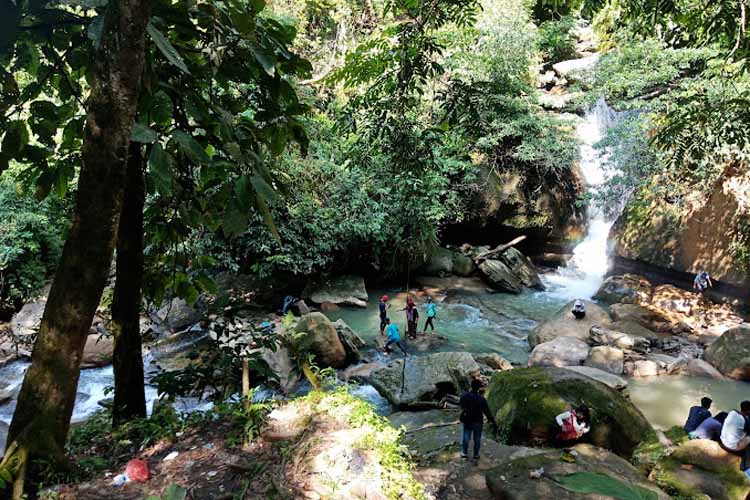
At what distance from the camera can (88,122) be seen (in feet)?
7.48

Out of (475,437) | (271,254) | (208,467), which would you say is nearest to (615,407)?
(475,437)

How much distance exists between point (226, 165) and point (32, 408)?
5.88 feet

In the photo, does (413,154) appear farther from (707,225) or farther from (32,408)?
(707,225)

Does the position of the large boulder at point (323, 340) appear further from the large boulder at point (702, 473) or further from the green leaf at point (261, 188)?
the green leaf at point (261, 188)

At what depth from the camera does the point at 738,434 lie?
555 cm

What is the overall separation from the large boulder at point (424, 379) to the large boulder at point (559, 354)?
210 cm

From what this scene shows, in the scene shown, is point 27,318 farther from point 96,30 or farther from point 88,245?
point 96,30

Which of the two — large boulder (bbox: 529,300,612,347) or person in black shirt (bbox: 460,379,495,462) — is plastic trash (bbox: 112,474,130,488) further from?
large boulder (bbox: 529,300,612,347)

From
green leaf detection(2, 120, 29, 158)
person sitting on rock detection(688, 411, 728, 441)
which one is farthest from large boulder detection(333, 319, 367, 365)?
green leaf detection(2, 120, 29, 158)

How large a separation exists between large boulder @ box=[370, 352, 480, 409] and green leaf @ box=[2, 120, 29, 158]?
638cm

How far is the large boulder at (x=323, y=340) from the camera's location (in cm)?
958

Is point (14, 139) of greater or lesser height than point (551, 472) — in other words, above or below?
above

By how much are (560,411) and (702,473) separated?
160 cm

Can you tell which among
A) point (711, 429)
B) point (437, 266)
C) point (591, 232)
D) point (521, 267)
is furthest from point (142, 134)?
point (591, 232)
